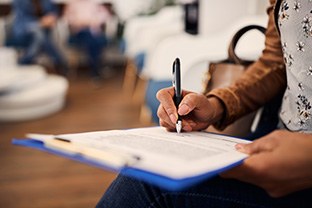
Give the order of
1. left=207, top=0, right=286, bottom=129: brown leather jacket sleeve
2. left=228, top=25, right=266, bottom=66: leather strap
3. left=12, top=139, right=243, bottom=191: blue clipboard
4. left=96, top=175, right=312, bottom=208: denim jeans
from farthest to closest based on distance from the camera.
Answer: left=228, top=25, right=266, bottom=66: leather strap, left=207, top=0, right=286, bottom=129: brown leather jacket sleeve, left=96, top=175, right=312, bottom=208: denim jeans, left=12, top=139, right=243, bottom=191: blue clipboard

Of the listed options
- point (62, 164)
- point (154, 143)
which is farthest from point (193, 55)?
point (154, 143)

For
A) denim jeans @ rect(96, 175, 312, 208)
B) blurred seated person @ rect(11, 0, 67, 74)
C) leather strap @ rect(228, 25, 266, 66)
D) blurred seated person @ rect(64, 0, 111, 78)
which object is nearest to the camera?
denim jeans @ rect(96, 175, 312, 208)

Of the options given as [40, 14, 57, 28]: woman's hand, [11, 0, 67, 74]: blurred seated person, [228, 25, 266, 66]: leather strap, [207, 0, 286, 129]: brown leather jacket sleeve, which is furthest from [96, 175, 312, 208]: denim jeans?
[40, 14, 57, 28]: woman's hand

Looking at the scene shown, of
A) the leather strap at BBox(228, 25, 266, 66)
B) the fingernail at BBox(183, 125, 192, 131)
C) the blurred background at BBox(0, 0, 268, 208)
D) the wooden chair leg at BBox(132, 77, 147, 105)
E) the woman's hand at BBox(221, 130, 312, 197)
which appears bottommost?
the wooden chair leg at BBox(132, 77, 147, 105)

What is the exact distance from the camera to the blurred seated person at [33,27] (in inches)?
164

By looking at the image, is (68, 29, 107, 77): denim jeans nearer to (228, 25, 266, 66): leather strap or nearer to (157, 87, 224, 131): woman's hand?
(228, 25, 266, 66): leather strap

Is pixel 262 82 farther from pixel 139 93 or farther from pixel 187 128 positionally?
pixel 139 93

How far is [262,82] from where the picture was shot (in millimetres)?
850

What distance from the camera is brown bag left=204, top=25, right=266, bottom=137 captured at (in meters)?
0.89

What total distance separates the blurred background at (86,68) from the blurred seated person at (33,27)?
0.01 meters

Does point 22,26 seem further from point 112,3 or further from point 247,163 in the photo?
point 247,163

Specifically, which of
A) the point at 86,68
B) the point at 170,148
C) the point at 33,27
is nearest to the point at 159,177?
the point at 170,148

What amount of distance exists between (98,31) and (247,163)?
4.19 m

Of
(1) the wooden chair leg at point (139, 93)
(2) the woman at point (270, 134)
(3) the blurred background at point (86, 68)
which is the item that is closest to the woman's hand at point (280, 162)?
(2) the woman at point (270, 134)
